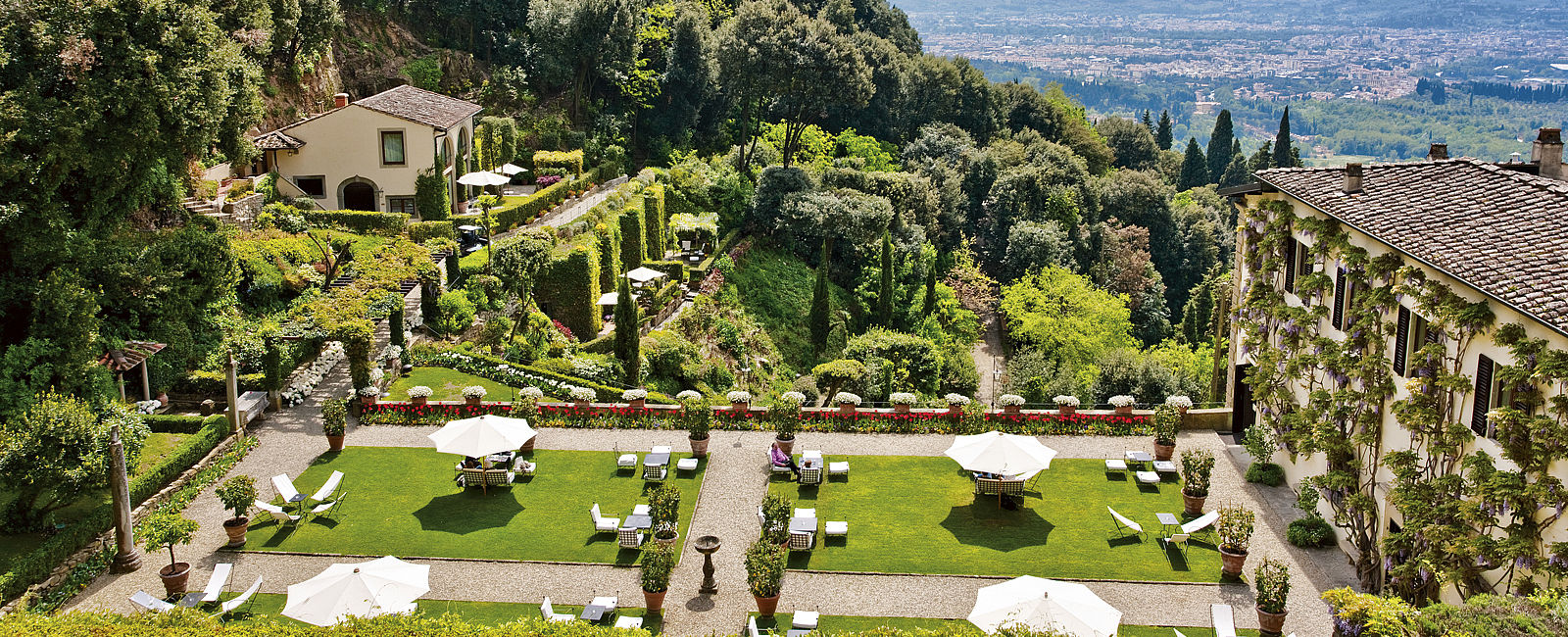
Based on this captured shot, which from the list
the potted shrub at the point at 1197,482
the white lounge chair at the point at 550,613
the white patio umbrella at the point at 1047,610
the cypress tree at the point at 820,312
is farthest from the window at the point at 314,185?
the white patio umbrella at the point at 1047,610

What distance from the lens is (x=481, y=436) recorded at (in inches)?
1084

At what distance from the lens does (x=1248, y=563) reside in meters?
24.6

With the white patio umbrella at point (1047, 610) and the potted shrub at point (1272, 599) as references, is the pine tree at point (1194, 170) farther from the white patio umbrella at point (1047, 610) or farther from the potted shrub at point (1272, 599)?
the white patio umbrella at point (1047, 610)

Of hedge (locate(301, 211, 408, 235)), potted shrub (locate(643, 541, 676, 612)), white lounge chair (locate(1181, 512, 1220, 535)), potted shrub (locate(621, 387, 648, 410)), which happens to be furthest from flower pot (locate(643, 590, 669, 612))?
hedge (locate(301, 211, 408, 235))

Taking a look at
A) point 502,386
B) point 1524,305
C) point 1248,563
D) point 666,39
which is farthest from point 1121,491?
point 666,39

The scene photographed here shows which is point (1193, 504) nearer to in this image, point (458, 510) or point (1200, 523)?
point (1200, 523)

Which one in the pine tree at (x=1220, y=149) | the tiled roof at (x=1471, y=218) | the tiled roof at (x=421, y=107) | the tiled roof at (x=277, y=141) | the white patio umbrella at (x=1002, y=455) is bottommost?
the white patio umbrella at (x=1002, y=455)

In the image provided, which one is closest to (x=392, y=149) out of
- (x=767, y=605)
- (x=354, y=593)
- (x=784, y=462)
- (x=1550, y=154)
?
(x=784, y=462)

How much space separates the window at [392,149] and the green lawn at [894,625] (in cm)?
3547

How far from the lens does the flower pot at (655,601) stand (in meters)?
22.5

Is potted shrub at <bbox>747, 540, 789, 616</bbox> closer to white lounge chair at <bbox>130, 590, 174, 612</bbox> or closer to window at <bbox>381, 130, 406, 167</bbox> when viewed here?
white lounge chair at <bbox>130, 590, 174, 612</bbox>

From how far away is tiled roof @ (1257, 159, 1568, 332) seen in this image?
20.0m

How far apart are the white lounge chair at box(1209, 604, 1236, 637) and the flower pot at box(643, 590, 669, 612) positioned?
33.3 feet

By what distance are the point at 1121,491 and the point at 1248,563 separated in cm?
394
